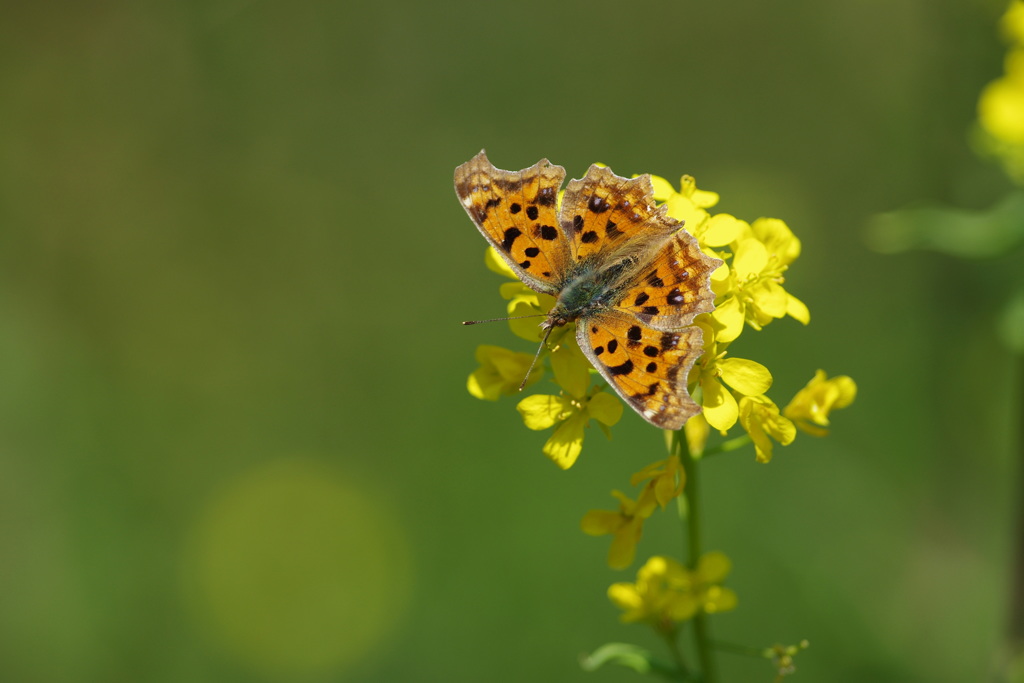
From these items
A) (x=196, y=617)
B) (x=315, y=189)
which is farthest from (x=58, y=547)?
(x=315, y=189)

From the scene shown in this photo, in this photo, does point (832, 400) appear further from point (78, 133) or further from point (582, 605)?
point (78, 133)

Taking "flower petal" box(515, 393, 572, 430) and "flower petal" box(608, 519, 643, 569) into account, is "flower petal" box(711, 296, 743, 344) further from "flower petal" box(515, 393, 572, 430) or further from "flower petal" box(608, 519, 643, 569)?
"flower petal" box(608, 519, 643, 569)

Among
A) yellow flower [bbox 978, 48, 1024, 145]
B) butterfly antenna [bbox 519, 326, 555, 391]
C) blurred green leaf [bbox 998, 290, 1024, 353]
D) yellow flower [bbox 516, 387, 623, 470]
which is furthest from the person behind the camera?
yellow flower [bbox 978, 48, 1024, 145]

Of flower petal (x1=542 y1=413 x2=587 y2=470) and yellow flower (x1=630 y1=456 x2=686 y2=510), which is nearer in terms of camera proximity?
yellow flower (x1=630 y1=456 x2=686 y2=510)

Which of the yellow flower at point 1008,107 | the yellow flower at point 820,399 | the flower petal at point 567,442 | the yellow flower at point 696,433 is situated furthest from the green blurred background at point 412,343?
the flower petal at point 567,442

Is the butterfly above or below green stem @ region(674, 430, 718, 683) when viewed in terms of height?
above

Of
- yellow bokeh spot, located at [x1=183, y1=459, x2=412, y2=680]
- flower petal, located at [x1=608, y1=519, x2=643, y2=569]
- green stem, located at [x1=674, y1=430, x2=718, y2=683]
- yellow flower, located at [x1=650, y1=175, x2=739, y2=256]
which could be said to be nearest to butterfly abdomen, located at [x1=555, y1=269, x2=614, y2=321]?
yellow flower, located at [x1=650, y1=175, x2=739, y2=256]
